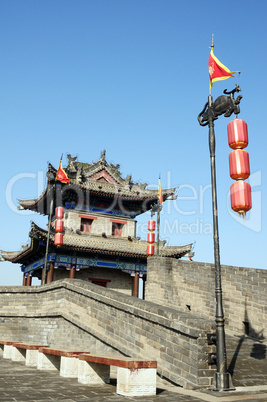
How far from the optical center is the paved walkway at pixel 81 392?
5816 millimetres

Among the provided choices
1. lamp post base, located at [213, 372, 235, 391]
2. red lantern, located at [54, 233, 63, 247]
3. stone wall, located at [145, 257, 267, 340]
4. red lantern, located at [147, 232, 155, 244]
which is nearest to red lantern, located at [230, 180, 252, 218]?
lamp post base, located at [213, 372, 235, 391]

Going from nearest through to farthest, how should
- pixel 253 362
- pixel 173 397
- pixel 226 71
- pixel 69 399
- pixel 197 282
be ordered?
pixel 69 399
pixel 173 397
pixel 253 362
pixel 226 71
pixel 197 282

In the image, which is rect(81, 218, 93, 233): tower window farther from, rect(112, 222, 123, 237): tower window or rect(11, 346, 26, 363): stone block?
rect(11, 346, 26, 363): stone block

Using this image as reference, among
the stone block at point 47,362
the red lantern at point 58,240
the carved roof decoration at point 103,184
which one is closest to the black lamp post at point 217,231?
the stone block at point 47,362

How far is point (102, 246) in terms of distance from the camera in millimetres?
23594

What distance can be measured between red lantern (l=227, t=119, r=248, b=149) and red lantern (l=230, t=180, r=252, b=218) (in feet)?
2.42

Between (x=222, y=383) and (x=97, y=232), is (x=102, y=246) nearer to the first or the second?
(x=97, y=232)

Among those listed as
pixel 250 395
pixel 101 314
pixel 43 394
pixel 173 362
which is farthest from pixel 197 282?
pixel 43 394

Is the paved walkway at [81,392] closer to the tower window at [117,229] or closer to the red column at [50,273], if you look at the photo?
the red column at [50,273]

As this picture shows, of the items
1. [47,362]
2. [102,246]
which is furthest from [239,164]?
[102,246]

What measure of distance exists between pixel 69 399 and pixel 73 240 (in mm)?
17689

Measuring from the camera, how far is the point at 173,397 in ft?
19.9

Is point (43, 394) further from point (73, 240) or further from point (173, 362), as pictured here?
point (73, 240)

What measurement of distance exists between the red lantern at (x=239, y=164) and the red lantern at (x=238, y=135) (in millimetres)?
124
